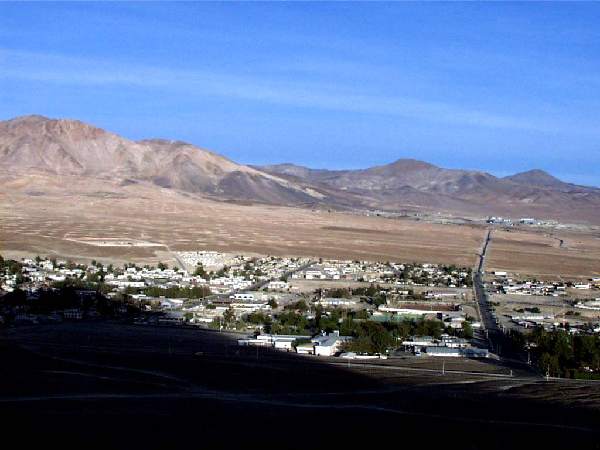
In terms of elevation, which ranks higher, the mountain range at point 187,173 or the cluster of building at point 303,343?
the mountain range at point 187,173

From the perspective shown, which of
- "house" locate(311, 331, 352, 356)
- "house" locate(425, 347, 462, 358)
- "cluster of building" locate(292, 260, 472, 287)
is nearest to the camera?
"house" locate(311, 331, 352, 356)

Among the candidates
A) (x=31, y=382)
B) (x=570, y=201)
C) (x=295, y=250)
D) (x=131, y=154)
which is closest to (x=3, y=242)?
(x=295, y=250)

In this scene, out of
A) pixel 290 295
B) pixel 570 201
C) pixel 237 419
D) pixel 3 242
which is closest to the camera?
pixel 237 419

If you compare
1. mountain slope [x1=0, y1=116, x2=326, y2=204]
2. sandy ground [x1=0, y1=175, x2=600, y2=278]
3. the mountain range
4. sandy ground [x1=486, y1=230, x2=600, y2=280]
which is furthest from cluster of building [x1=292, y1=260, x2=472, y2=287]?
mountain slope [x1=0, y1=116, x2=326, y2=204]

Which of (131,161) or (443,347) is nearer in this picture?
(443,347)

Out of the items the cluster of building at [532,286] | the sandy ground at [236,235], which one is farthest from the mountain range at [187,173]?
the cluster of building at [532,286]

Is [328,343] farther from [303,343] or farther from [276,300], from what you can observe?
[276,300]

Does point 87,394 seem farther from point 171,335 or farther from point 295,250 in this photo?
point 295,250

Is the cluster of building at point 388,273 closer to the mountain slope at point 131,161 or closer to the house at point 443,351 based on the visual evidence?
the house at point 443,351

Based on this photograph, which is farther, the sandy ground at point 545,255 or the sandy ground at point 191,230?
the sandy ground at point 191,230

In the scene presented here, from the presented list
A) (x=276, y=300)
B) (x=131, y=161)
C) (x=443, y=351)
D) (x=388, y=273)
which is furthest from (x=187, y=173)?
(x=443, y=351)

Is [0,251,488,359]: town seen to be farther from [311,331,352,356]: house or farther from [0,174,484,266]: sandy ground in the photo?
[0,174,484,266]: sandy ground
